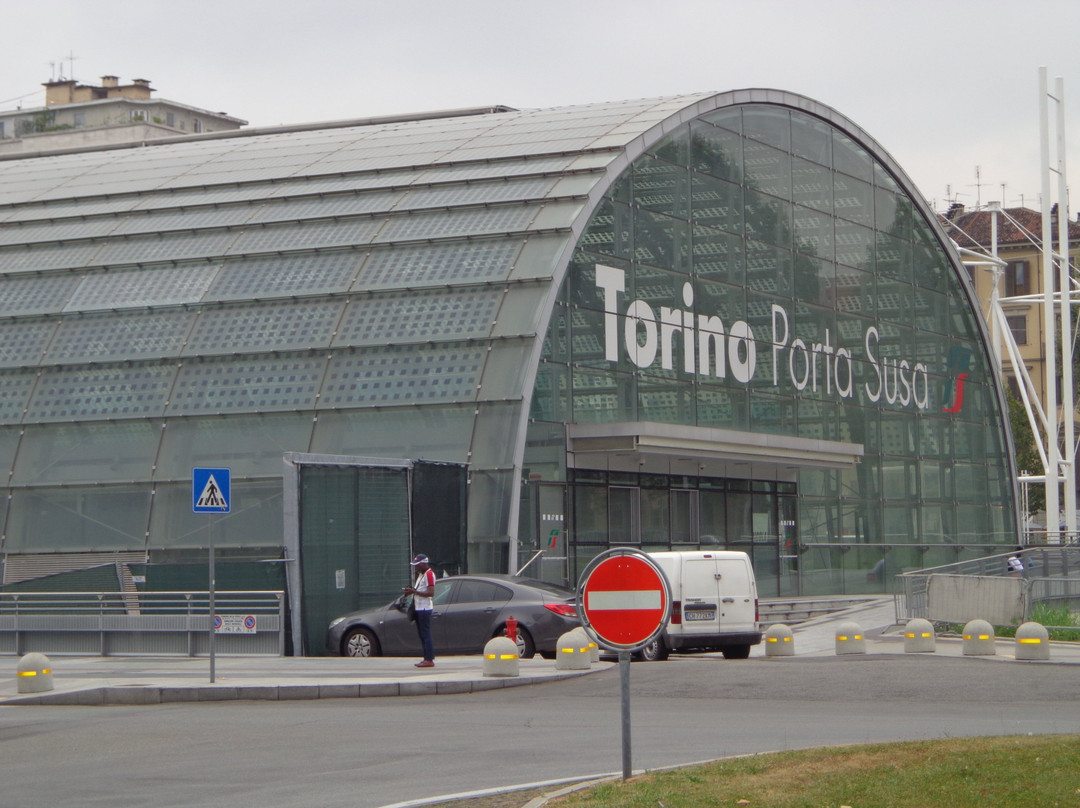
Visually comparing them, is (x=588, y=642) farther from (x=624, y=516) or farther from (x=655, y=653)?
(x=624, y=516)

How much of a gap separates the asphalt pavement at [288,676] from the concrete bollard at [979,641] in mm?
121

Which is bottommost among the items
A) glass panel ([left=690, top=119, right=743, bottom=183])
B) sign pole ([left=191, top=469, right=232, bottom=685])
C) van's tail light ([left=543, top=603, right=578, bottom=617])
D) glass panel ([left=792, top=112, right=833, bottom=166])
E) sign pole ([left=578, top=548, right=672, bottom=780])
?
van's tail light ([left=543, top=603, right=578, bottom=617])

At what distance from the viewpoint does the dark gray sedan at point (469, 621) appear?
23812 millimetres

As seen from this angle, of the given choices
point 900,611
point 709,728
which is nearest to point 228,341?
point 900,611

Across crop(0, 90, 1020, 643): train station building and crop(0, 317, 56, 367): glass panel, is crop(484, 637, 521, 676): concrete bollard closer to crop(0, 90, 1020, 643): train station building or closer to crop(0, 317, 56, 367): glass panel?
crop(0, 90, 1020, 643): train station building

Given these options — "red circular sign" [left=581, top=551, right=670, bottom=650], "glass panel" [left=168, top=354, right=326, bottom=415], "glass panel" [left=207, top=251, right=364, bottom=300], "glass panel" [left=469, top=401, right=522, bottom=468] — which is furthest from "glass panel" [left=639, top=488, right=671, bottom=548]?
"red circular sign" [left=581, top=551, right=670, bottom=650]

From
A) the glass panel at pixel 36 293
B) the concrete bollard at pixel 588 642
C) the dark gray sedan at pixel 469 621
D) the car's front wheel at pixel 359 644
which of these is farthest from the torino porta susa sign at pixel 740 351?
the glass panel at pixel 36 293

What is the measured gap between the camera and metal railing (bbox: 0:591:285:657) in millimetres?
25859

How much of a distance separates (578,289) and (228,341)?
6.65 metres

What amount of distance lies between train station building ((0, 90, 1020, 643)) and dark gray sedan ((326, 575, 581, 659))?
153 cm

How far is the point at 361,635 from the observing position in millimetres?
25109

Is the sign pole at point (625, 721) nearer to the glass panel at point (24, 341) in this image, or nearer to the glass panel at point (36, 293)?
the glass panel at point (24, 341)

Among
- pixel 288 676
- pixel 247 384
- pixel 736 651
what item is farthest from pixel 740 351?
pixel 288 676

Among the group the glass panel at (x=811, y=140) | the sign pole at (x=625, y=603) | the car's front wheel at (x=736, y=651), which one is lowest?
the car's front wheel at (x=736, y=651)
